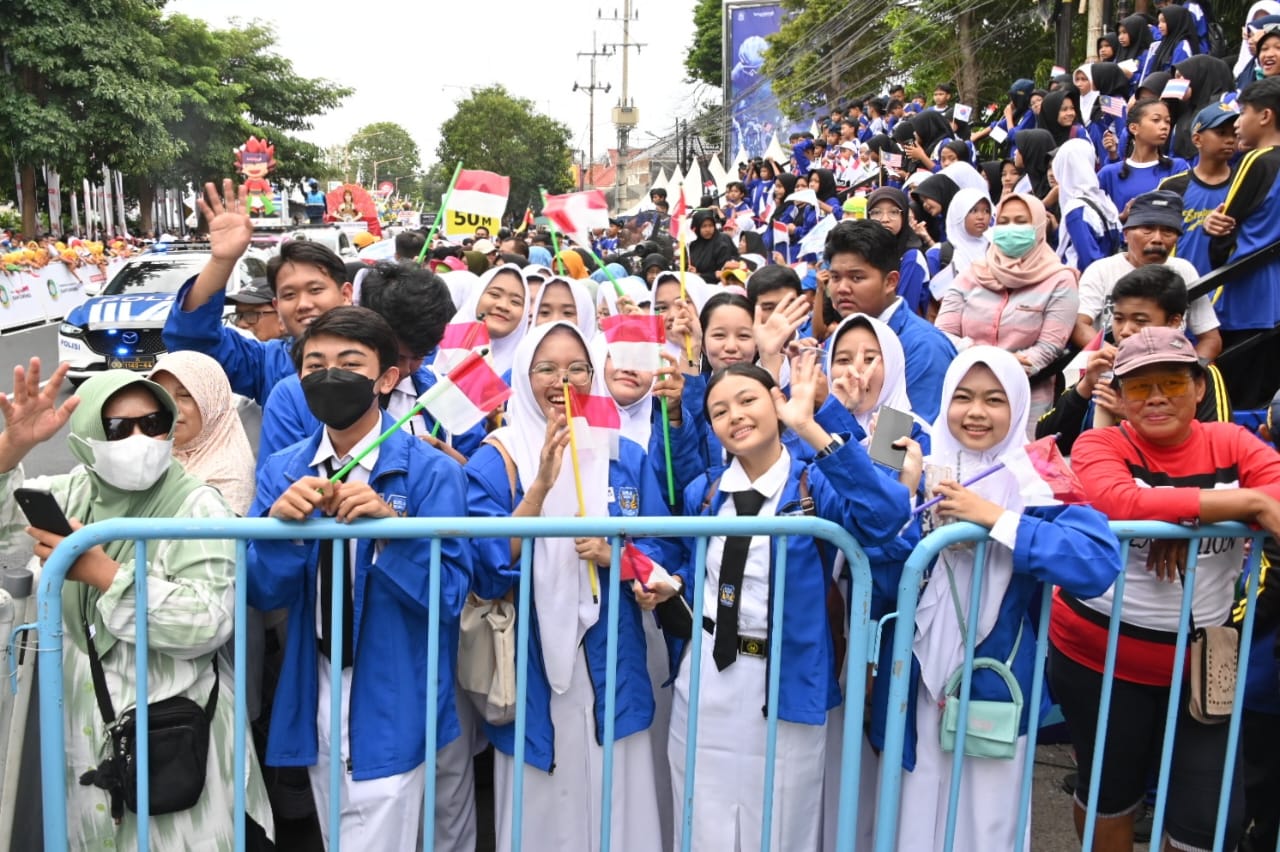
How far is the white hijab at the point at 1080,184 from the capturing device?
279 inches

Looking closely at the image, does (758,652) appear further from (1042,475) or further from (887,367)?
(887,367)

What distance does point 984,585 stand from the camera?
9.00 ft

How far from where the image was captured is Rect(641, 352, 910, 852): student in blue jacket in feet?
9.42

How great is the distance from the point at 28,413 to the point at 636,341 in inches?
70.9

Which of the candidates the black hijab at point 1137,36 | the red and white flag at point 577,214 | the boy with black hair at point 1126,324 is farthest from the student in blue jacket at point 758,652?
the black hijab at point 1137,36

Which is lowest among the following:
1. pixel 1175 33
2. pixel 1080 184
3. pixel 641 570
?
pixel 641 570

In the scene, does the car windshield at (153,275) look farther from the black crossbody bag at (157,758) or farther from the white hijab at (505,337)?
the black crossbody bag at (157,758)

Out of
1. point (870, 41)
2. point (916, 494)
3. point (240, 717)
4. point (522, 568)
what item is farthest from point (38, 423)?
point (870, 41)

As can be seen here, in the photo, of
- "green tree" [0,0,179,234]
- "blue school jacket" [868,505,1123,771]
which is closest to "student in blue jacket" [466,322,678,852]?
"blue school jacket" [868,505,1123,771]

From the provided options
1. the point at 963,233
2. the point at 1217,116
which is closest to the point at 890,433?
the point at 1217,116

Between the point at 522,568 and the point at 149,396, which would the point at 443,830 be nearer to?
the point at 522,568

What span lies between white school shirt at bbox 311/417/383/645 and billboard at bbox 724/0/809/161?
46.2 m

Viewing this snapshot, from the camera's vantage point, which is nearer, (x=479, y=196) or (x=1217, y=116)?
(x=1217, y=116)

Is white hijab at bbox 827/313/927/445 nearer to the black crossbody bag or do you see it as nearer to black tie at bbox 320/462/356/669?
black tie at bbox 320/462/356/669
